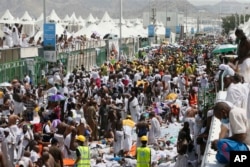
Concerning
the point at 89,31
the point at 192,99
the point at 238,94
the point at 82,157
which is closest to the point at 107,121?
the point at 192,99

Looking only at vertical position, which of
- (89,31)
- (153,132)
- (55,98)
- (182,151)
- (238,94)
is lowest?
(153,132)

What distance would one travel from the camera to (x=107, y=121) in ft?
55.4

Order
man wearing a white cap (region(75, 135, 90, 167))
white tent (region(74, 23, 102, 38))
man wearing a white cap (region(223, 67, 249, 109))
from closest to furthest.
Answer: man wearing a white cap (region(223, 67, 249, 109)) < man wearing a white cap (region(75, 135, 90, 167)) < white tent (region(74, 23, 102, 38))

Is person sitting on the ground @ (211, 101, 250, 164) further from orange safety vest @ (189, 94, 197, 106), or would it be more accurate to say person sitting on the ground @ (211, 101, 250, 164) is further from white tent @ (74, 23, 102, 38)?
white tent @ (74, 23, 102, 38)

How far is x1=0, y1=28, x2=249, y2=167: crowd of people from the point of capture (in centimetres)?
1125

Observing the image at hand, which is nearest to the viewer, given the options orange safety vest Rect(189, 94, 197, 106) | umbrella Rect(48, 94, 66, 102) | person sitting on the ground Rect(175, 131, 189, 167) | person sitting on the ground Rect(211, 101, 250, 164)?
person sitting on the ground Rect(211, 101, 250, 164)

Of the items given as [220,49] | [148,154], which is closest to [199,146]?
[148,154]

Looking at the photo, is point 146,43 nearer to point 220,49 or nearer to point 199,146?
point 220,49

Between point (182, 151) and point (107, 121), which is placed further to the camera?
point (107, 121)

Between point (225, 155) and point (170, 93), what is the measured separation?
→ 59.6 feet

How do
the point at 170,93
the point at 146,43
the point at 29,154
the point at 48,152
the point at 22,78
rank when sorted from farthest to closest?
the point at 146,43
the point at 22,78
the point at 170,93
the point at 29,154
the point at 48,152

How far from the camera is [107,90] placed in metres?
20.5

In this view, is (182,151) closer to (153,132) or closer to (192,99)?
(153,132)

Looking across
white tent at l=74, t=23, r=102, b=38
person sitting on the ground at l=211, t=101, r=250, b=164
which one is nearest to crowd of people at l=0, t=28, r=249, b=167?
person sitting on the ground at l=211, t=101, r=250, b=164
